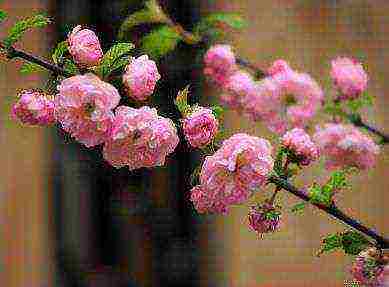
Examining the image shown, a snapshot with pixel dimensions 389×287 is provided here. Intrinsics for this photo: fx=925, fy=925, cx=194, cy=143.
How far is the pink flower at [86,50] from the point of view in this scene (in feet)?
2.05

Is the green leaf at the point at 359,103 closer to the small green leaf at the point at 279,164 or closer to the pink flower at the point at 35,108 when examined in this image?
the small green leaf at the point at 279,164

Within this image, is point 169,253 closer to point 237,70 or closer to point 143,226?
point 143,226

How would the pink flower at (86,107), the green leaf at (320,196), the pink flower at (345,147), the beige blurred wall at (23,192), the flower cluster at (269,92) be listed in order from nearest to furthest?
the pink flower at (86,107), the green leaf at (320,196), the pink flower at (345,147), the flower cluster at (269,92), the beige blurred wall at (23,192)

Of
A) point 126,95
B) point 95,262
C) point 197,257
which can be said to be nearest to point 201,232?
point 197,257

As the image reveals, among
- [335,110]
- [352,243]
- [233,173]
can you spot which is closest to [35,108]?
[233,173]

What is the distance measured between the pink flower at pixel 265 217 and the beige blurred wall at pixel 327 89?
4.54 feet

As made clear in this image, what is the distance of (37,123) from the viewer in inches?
25.1

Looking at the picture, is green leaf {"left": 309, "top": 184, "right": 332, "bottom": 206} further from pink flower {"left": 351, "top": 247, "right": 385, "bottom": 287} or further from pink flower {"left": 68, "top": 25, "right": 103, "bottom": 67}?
pink flower {"left": 68, "top": 25, "right": 103, "bottom": 67}

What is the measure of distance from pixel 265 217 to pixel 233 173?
0.16 feet

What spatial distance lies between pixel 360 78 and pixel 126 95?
1.55ft

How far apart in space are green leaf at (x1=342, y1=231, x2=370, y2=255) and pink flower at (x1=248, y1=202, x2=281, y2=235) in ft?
0.19

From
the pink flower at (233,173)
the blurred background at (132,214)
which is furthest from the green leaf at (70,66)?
the blurred background at (132,214)

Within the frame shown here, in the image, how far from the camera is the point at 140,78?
2.10 ft

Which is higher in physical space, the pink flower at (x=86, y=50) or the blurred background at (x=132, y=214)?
the pink flower at (x=86, y=50)
